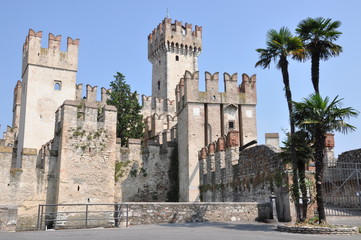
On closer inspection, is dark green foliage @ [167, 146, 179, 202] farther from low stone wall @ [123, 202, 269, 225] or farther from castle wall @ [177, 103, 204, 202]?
low stone wall @ [123, 202, 269, 225]

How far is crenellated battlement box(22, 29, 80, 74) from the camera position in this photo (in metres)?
31.1

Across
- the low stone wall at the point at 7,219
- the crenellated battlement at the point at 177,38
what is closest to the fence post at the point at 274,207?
the low stone wall at the point at 7,219

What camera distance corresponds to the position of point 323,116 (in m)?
13.2

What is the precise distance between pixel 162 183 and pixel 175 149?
2550 mm

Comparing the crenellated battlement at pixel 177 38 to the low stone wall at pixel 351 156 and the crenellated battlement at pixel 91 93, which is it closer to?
the crenellated battlement at pixel 91 93

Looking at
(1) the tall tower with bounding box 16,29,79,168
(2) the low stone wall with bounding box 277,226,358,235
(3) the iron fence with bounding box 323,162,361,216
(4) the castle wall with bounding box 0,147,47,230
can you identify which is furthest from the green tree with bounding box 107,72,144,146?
(2) the low stone wall with bounding box 277,226,358,235

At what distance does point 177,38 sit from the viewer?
50281mm

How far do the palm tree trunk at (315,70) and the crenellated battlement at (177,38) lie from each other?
3598cm

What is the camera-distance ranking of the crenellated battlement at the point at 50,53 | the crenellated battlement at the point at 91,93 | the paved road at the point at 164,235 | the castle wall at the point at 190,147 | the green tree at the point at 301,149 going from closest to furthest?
the paved road at the point at 164,235 < the green tree at the point at 301,149 < the castle wall at the point at 190,147 < the crenellated battlement at the point at 50,53 < the crenellated battlement at the point at 91,93

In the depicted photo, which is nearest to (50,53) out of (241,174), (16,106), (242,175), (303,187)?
(16,106)

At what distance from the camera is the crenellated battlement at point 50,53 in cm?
3111

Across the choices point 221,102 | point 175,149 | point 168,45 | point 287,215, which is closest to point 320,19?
point 287,215

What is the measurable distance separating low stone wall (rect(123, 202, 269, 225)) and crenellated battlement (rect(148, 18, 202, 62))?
35.7 metres

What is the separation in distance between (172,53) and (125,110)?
59.5ft
